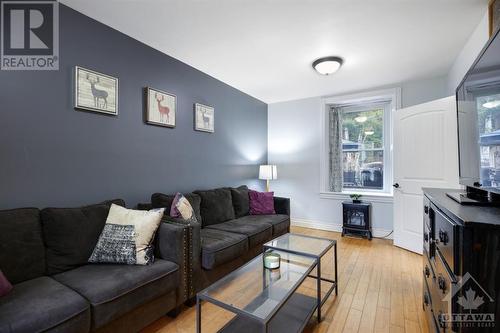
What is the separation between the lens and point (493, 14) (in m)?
1.87

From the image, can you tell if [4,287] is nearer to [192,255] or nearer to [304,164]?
[192,255]

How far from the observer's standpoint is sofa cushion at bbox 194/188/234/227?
114 inches

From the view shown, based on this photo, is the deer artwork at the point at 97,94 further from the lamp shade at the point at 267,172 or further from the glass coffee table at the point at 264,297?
the lamp shade at the point at 267,172

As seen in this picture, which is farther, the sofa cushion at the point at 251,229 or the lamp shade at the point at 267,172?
the lamp shade at the point at 267,172

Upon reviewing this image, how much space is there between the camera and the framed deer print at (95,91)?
203 cm

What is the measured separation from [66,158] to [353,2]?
266cm

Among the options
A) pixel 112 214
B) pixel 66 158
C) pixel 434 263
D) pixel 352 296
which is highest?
pixel 66 158

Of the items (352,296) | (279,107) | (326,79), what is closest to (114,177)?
(352,296)

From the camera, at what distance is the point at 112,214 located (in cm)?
188

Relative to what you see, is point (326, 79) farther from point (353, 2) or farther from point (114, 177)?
point (114, 177)

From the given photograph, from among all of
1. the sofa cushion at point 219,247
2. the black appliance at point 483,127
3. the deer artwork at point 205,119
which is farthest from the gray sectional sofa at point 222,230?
the black appliance at point 483,127

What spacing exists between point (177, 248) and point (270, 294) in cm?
80

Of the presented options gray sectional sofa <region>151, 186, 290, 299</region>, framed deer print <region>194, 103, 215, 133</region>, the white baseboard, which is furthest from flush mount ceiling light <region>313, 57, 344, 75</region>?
the white baseboard

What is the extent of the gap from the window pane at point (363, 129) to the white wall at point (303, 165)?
0.54 meters
